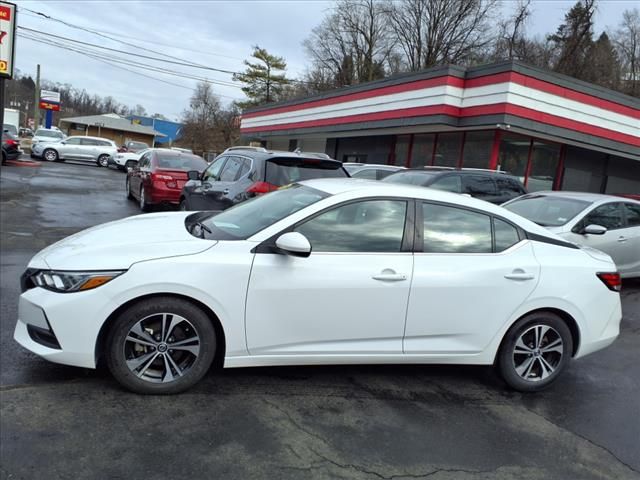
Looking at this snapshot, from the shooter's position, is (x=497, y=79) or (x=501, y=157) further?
(x=501, y=157)

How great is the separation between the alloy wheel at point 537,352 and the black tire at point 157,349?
2443mm

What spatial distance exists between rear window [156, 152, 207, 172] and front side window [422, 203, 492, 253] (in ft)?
29.4

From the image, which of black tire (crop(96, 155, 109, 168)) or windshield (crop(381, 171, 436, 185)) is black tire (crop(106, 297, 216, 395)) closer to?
windshield (crop(381, 171, 436, 185))

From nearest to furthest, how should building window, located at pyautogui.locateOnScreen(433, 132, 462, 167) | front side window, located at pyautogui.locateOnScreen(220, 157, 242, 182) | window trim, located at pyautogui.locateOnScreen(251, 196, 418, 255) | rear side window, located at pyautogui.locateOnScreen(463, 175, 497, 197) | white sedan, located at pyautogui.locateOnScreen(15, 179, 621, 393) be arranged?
1. white sedan, located at pyautogui.locateOnScreen(15, 179, 621, 393)
2. window trim, located at pyautogui.locateOnScreen(251, 196, 418, 255)
3. front side window, located at pyautogui.locateOnScreen(220, 157, 242, 182)
4. rear side window, located at pyautogui.locateOnScreen(463, 175, 497, 197)
5. building window, located at pyautogui.locateOnScreen(433, 132, 462, 167)

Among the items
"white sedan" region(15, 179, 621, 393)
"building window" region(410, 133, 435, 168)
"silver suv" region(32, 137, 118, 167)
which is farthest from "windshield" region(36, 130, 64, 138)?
"white sedan" region(15, 179, 621, 393)

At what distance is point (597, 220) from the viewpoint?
25.1ft

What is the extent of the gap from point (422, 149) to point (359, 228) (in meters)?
15.7

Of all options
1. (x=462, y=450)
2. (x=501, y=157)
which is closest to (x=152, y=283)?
(x=462, y=450)

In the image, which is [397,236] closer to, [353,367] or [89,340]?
[353,367]

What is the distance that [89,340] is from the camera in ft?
10.7

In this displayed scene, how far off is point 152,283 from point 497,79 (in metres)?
13.5

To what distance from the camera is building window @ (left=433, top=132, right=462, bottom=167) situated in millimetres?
17219

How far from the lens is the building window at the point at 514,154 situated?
52.1 feet

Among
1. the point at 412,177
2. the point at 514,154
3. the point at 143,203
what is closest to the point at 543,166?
the point at 514,154
